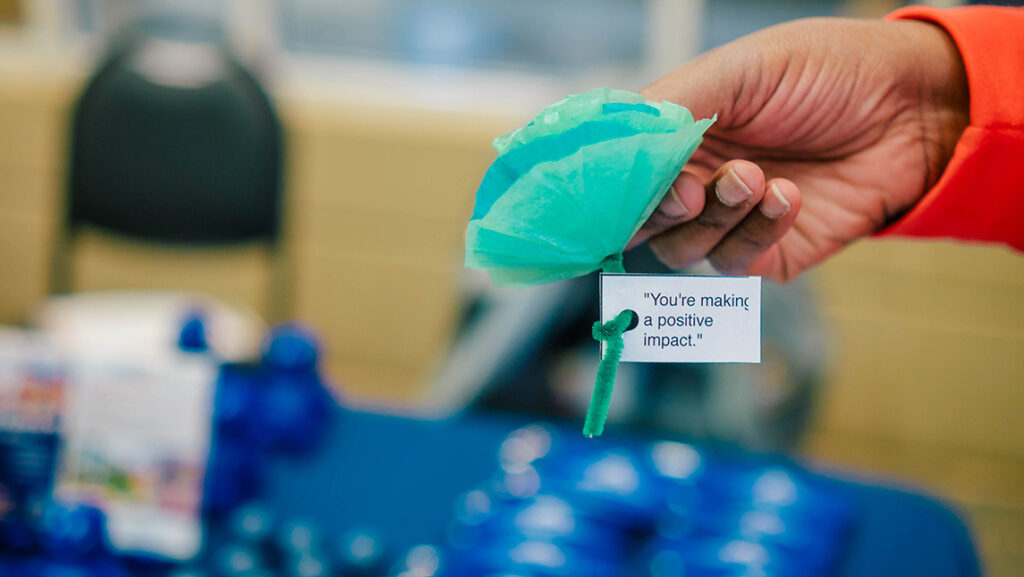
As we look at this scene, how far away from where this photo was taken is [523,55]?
3.03 meters

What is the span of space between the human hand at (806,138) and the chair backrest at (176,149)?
1.58 m

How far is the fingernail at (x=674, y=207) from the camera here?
0.35m

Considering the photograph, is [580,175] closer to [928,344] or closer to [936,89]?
[936,89]

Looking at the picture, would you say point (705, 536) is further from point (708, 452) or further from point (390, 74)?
point (390, 74)

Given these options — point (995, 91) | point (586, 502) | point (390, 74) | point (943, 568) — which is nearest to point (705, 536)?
point (586, 502)

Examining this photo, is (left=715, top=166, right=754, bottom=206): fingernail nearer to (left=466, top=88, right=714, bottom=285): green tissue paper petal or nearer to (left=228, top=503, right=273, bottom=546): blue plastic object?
(left=466, top=88, right=714, bottom=285): green tissue paper petal

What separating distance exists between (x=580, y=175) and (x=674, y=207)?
0.06 meters

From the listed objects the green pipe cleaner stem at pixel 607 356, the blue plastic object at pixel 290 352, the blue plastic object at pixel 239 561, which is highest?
the green pipe cleaner stem at pixel 607 356

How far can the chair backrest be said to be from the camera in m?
1.86

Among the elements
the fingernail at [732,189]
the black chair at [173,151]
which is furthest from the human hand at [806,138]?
the black chair at [173,151]

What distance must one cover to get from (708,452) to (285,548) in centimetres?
48

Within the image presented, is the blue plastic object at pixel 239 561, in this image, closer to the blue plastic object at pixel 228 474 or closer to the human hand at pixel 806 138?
the blue plastic object at pixel 228 474

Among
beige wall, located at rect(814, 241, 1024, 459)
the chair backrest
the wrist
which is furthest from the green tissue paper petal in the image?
the chair backrest

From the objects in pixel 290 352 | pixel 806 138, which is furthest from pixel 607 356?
pixel 290 352
